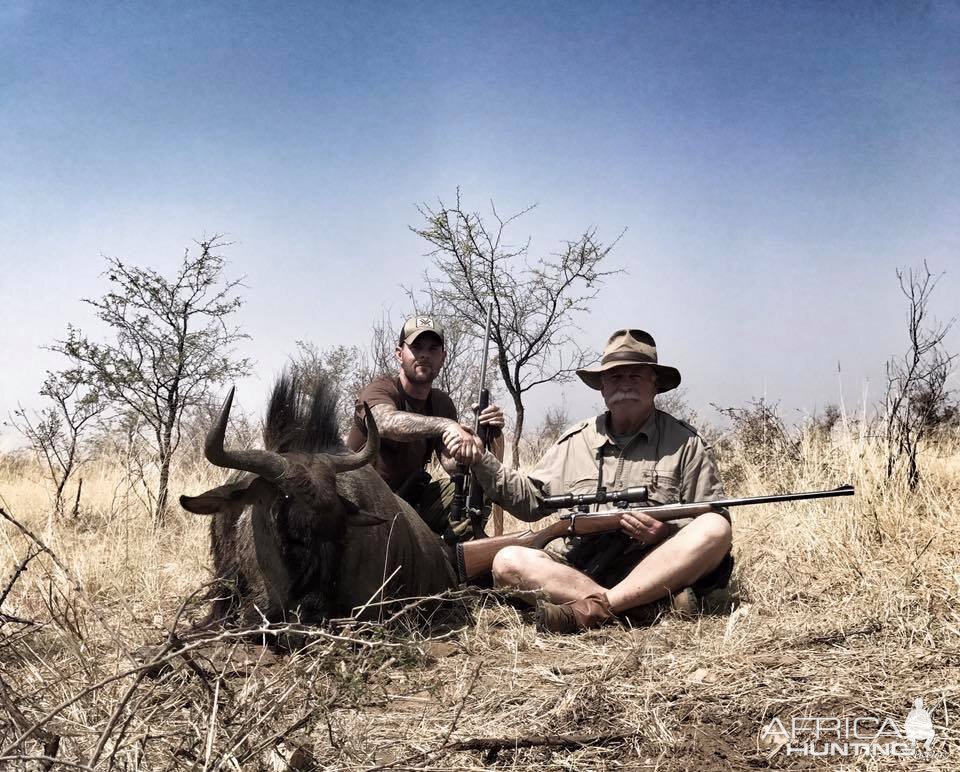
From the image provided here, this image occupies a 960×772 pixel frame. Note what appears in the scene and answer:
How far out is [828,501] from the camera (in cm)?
611

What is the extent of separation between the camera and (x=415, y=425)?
5.66 meters

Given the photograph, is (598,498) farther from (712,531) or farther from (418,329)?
(418,329)

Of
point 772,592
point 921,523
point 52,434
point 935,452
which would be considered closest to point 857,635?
point 772,592

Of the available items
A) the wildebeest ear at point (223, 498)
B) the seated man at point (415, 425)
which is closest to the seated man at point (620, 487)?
the seated man at point (415, 425)

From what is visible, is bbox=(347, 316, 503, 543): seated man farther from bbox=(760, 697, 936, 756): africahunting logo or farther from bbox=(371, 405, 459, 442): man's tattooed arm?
bbox=(760, 697, 936, 756): africahunting logo

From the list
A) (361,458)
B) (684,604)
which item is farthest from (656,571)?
(361,458)

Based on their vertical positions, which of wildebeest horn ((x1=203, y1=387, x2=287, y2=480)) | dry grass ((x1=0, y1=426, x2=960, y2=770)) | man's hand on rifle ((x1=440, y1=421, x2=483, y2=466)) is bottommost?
dry grass ((x1=0, y1=426, x2=960, y2=770))

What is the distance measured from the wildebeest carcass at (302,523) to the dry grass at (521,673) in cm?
29

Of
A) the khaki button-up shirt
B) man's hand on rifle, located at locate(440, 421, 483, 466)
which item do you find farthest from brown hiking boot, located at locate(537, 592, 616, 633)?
man's hand on rifle, located at locate(440, 421, 483, 466)

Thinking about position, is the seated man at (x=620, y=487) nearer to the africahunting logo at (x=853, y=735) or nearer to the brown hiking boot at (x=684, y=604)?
the brown hiking boot at (x=684, y=604)

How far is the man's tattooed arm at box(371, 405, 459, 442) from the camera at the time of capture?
18.3 ft

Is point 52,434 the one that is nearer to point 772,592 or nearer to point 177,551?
point 177,551

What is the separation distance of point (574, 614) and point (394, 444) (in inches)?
79.5

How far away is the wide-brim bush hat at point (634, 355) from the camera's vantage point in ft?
16.8
